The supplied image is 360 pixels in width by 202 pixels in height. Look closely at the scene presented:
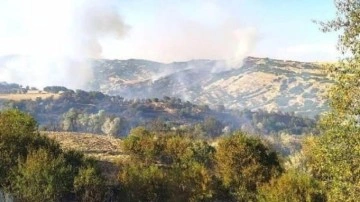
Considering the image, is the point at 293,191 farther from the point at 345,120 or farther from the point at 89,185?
the point at 345,120

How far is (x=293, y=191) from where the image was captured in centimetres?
5522

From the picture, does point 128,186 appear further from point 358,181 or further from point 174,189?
point 358,181

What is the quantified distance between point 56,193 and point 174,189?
1383 cm

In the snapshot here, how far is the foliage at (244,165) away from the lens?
65.6 metres

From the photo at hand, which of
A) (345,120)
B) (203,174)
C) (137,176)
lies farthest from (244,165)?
(345,120)

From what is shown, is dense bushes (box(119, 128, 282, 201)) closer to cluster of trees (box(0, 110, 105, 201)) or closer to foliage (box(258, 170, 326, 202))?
cluster of trees (box(0, 110, 105, 201))

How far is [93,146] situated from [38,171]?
3890cm

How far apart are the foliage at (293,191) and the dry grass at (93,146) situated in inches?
1145

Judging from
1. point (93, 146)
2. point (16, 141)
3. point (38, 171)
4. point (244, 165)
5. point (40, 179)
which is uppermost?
point (16, 141)

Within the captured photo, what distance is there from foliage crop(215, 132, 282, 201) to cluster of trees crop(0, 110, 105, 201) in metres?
18.4

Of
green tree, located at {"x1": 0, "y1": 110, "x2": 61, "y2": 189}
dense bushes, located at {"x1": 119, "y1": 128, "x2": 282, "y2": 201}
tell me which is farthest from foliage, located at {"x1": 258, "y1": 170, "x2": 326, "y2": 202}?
green tree, located at {"x1": 0, "y1": 110, "x2": 61, "y2": 189}

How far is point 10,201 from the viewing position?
159 feet

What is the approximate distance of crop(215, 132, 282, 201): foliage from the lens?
65625mm

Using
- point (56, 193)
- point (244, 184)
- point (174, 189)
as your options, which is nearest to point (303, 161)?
point (244, 184)
